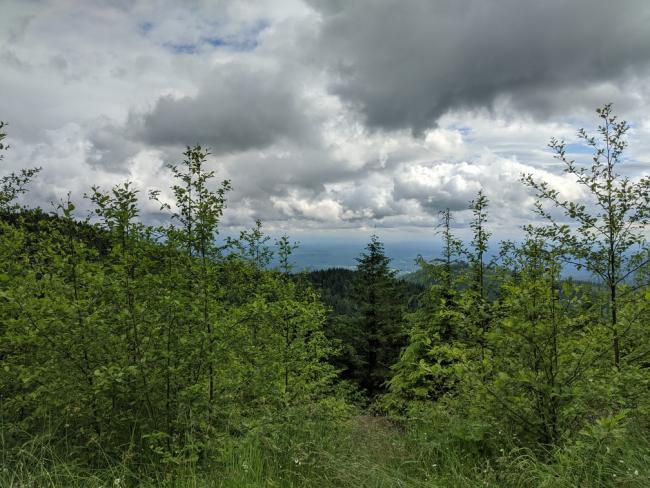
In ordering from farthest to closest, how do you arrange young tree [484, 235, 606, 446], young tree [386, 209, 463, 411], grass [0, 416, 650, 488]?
young tree [386, 209, 463, 411], young tree [484, 235, 606, 446], grass [0, 416, 650, 488]

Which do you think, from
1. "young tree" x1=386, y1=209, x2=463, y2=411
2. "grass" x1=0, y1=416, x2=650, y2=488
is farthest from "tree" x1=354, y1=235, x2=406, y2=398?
"grass" x1=0, y1=416, x2=650, y2=488

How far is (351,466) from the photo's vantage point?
14.9 feet

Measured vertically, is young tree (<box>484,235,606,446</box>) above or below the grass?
above

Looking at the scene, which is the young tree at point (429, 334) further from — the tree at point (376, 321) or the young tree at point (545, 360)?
the tree at point (376, 321)

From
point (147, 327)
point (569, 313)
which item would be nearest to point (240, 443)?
point (147, 327)

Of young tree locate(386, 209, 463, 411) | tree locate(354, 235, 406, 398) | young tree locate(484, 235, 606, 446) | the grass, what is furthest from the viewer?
tree locate(354, 235, 406, 398)

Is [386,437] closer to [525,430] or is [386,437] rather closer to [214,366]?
[525,430]

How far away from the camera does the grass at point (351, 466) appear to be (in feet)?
13.3

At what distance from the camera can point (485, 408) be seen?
5.25 meters

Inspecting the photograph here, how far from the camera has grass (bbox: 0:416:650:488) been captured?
13.3 ft

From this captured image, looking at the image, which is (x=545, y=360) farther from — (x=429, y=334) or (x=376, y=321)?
(x=376, y=321)

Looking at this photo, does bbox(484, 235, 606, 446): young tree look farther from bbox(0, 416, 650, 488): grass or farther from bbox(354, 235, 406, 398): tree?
bbox(354, 235, 406, 398): tree

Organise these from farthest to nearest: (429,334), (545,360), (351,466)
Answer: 1. (429,334)
2. (545,360)
3. (351,466)

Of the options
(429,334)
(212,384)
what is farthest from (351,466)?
(429,334)
